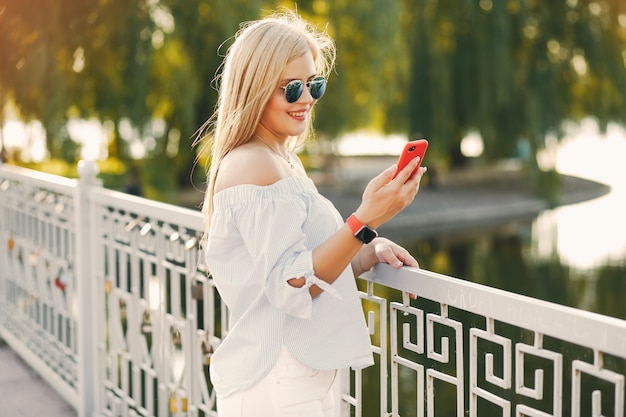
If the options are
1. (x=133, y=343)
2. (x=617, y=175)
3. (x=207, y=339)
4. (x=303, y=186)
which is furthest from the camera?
(x=617, y=175)

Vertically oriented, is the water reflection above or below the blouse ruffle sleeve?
below

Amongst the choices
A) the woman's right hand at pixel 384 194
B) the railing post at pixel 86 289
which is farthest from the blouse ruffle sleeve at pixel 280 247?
the railing post at pixel 86 289

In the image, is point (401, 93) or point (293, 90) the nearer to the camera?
point (293, 90)

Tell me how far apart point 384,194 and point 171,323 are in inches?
63.8

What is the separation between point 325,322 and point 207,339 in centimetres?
109

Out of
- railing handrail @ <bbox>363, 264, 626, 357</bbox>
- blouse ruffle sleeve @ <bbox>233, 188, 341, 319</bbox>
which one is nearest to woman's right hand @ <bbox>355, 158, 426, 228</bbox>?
blouse ruffle sleeve @ <bbox>233, 188, 341, 319</bbox>

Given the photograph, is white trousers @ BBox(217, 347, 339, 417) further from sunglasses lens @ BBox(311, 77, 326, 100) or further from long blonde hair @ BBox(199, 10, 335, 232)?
sunglasses lens @ BBox(311, 77, 326, 100)

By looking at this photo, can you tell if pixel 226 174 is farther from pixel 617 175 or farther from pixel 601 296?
pixel 617 175

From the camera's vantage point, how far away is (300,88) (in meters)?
1.70

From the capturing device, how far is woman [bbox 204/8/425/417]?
159cm

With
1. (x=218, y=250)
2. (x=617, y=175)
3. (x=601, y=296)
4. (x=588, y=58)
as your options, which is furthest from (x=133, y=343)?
(x=617, y=175)

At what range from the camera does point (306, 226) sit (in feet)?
5.54

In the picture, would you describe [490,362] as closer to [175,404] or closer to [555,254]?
[175,404]

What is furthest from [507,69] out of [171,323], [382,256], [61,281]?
[382,256]
